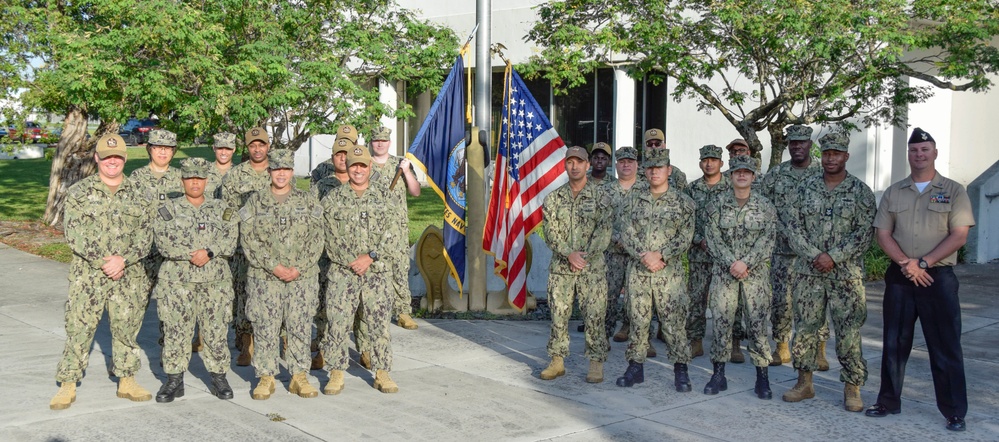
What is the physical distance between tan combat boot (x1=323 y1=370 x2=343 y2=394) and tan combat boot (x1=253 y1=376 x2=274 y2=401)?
1.28ft

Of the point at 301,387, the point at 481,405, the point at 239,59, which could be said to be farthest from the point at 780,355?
the point at 239,59

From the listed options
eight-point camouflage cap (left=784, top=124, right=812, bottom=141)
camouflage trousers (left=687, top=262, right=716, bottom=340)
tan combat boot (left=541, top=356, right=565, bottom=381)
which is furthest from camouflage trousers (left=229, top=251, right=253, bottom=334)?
eight-point camouflage cap (left=784, top=124, right=812, bottom=141)

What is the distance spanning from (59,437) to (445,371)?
2944 millimetres

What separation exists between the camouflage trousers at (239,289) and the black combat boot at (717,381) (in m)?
3.63

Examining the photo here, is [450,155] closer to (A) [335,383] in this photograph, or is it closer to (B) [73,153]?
(A) [335,383]

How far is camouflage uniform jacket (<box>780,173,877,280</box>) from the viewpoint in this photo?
7.00 m

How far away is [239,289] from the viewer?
27.7ft

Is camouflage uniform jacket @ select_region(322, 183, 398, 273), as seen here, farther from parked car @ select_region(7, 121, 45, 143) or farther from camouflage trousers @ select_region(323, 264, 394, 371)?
parked car @ select_region(7, 121, 45, 143)

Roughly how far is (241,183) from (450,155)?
2.32 meters

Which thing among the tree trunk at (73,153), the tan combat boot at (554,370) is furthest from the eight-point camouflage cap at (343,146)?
the tree trunk at (73,153)

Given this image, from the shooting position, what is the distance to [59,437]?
6285 millimetres

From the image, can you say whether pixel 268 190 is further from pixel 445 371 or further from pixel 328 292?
pixel 445 371

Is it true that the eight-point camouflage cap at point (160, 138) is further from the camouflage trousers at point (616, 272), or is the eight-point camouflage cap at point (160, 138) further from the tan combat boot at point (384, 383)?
the camouflage trousers at point (616, 272)

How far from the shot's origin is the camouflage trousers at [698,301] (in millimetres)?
8594
